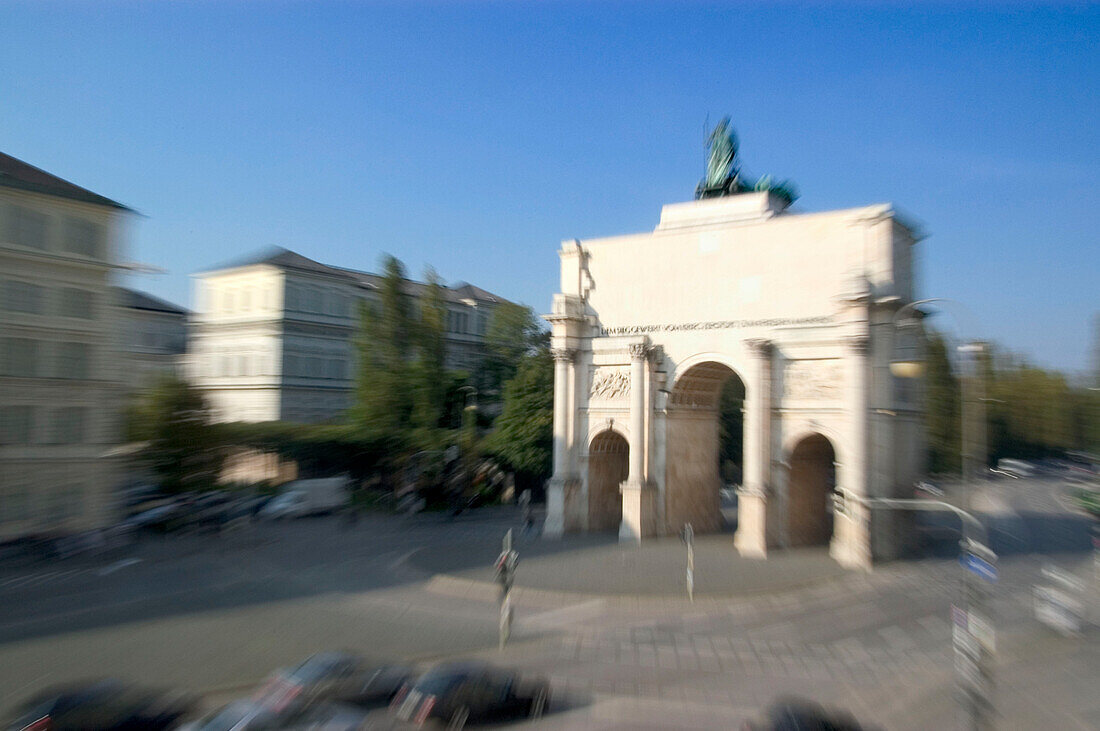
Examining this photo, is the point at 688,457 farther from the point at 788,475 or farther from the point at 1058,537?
the point at 1058,537

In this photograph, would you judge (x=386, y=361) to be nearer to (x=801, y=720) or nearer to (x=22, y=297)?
(x=22, y=297)

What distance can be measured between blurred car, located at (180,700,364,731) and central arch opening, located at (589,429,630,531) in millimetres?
18875

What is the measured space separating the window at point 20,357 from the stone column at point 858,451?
26.5m

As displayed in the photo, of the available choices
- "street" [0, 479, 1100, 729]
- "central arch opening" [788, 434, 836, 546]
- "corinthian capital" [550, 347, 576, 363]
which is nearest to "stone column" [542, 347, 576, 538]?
"corinthian capital" [550, 347, 576, 363]

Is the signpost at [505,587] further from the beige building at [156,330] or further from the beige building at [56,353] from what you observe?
the beige building at [156,330]

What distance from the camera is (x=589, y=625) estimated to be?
17.4m

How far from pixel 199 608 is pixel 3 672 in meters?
5.12

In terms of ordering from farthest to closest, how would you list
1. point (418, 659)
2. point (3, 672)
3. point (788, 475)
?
point (788, 475), point (418, 659), point (3, 672)

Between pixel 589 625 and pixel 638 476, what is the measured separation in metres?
9.93

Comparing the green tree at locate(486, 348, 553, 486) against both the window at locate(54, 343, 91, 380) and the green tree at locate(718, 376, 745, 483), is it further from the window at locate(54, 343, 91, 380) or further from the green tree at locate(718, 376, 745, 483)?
the window at locate(54, 343, 91, 380)

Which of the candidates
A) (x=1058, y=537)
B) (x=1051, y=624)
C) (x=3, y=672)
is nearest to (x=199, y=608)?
(x=3, y=672)

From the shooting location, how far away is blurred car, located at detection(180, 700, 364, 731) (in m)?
9.75

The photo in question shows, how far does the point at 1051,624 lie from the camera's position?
55.3ft

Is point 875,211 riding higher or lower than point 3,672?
higher
